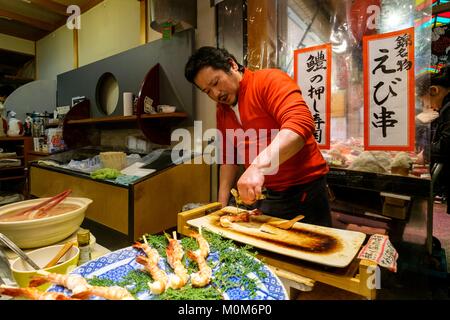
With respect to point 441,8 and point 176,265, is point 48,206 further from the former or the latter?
point 441,8

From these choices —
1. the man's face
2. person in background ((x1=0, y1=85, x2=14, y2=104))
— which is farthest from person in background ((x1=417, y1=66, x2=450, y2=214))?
person in background ((x1=0, y1=85, x2=14, y2=104))

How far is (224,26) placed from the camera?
2.47 meters

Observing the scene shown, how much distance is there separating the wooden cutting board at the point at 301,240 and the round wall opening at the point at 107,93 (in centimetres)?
306

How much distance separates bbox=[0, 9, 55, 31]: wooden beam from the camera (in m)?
4.02

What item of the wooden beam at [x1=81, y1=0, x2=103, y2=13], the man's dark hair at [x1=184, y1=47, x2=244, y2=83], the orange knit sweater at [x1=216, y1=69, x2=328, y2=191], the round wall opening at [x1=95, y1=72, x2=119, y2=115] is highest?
the wooden beam at [x1=81, y1=0, x2=103, y2=13]

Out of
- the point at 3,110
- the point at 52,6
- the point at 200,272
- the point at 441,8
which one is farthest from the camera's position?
the point at 3,110

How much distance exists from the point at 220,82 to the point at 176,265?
104 cm

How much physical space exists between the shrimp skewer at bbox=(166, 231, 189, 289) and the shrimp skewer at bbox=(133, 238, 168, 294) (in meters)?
0.02

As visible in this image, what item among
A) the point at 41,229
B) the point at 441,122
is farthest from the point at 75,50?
the point at 441,122

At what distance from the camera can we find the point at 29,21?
14.4ft

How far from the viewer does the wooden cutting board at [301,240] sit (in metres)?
0.78

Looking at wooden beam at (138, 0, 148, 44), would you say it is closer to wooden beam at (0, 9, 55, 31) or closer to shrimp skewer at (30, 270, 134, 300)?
wooden beam at (0, 9, 55, 31)

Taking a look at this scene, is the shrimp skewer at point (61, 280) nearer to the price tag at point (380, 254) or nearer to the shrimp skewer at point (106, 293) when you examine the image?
the shrimp skewer at point (106, 293)
